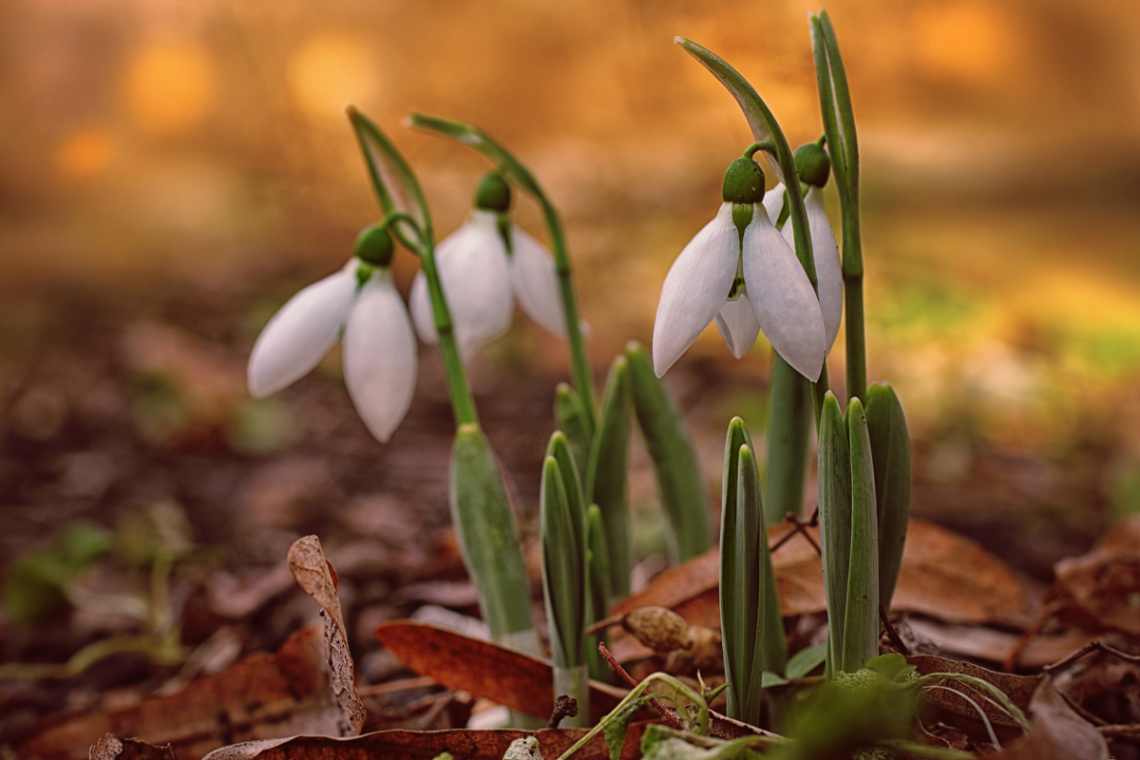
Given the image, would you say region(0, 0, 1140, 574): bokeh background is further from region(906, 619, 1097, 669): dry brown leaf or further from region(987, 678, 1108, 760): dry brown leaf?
region(987, 678, 1108, 760): dry brown leaf

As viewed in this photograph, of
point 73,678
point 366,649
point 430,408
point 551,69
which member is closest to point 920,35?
point 551,69

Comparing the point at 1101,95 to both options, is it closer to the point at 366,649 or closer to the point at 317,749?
the point at 366,649

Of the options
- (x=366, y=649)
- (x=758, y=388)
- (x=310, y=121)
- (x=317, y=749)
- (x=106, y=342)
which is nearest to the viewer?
(x=317, y=749)

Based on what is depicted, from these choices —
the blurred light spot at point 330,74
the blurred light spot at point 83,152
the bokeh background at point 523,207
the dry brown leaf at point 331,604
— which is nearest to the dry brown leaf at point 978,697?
the dry brown leaf at point 331,604

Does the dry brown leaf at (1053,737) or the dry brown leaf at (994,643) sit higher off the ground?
the dry brown leaf at (1053,737)

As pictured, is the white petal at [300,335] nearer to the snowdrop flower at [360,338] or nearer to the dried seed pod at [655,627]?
the snowdrop flower at [360,338]

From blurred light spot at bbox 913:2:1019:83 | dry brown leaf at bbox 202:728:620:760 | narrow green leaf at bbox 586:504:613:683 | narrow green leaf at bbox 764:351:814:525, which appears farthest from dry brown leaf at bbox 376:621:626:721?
blurred light spot at bbox 913:2:1019:83
